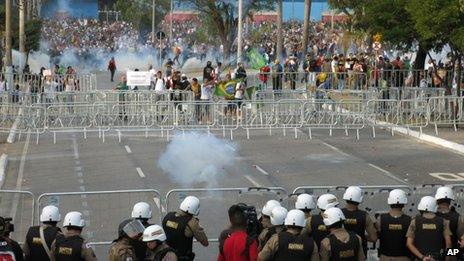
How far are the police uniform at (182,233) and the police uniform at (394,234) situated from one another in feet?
Answer: 6.18

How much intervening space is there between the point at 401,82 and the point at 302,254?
98.7ft

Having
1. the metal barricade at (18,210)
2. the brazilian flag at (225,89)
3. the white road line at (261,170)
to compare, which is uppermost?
the brazilian flag at (225,89)

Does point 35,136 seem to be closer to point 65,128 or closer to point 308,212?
point 65,128

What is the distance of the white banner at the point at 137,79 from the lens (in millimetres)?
39469

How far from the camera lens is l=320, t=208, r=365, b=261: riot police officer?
10.9 meters

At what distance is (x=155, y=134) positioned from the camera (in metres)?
31.7

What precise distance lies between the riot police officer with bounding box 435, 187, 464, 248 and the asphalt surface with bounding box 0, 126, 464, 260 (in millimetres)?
2536

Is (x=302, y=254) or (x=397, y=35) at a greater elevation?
(x=397, y=35)

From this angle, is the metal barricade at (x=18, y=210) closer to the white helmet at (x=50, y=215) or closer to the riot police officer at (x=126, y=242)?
the white helmet at (x=50, y=215)

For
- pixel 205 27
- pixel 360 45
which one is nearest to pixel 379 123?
pixel 360 45

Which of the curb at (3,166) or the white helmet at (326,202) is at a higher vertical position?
the white helmet at (326,202)

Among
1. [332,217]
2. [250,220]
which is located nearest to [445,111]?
[250,220]

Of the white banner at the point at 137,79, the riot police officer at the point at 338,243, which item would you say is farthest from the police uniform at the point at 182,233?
the white banner at the point at 137,79

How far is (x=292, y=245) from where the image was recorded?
10750 millimetres
